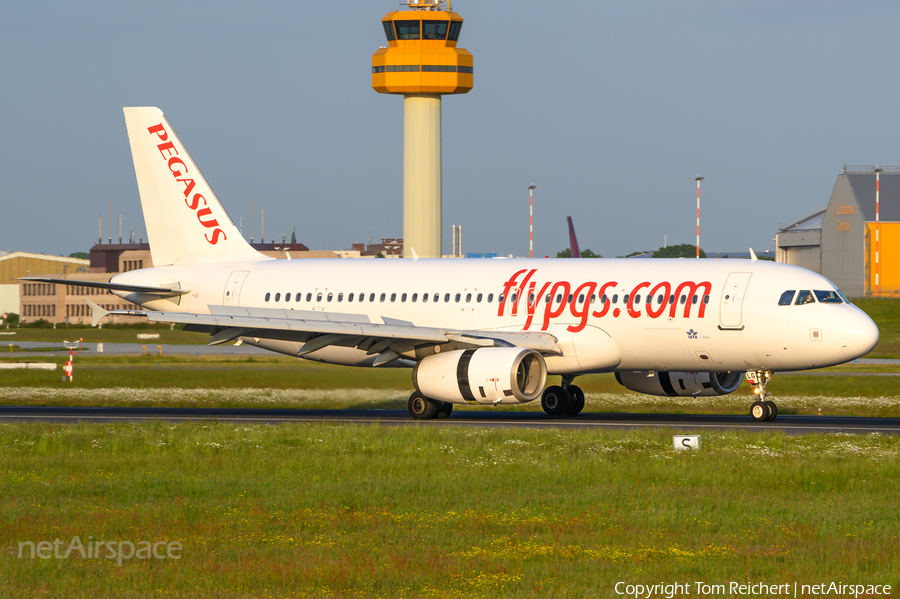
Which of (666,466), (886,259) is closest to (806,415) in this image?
(666,466)

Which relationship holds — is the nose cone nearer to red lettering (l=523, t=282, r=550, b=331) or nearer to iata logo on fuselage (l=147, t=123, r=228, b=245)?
red lettering (l=523, t=282, r=550, b=331)

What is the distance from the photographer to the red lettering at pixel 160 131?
125ft

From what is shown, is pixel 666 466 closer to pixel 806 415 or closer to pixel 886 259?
pixel 806 415

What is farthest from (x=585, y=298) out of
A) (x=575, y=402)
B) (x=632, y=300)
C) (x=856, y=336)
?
(x=856, y=336)

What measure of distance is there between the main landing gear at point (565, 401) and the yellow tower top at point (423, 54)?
64.1 meters

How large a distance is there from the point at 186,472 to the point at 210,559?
6874mm

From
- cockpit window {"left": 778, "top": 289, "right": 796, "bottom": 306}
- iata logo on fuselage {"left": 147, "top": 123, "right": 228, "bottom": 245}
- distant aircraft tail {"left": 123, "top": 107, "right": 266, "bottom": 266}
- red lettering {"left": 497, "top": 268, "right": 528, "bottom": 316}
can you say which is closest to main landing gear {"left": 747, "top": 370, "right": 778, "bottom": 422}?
cockpit window {"left": 778, "top": 289, "right": 796, "bottom": 306}

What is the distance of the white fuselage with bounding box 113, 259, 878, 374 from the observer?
28000 millimetres

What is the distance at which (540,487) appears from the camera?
57.4 feet

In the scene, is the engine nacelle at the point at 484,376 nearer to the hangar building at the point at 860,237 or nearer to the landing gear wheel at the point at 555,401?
the landing gear wheel at the point at 555,401

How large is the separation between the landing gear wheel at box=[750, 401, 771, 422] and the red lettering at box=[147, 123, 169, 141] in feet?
68.6
